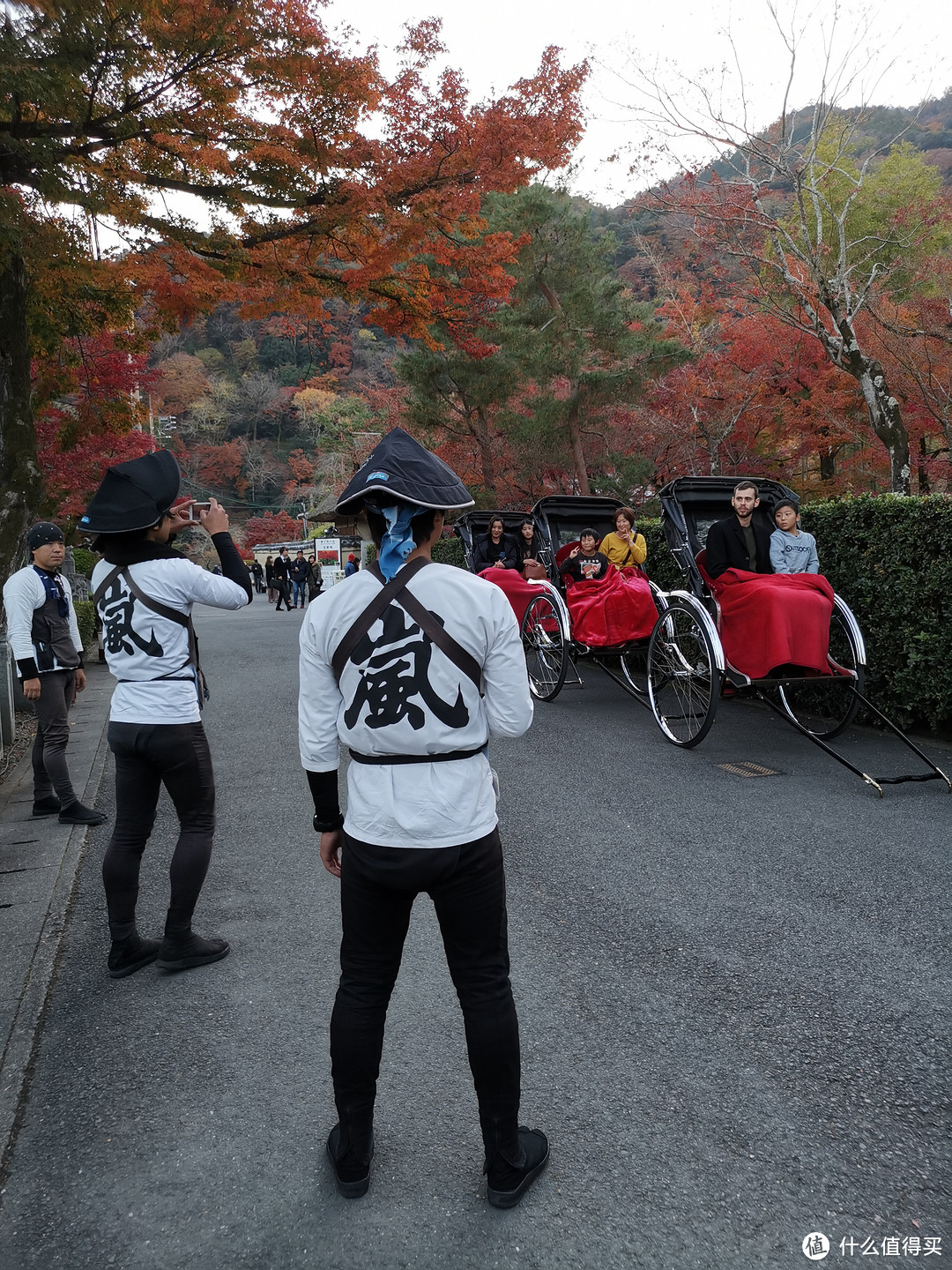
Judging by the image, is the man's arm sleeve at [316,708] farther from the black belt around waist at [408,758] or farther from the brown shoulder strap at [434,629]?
the brown shoulder strap at [434,629]

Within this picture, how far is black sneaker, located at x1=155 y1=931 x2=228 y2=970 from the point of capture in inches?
116

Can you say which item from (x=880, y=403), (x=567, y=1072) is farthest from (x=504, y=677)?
(x=880, y=403)

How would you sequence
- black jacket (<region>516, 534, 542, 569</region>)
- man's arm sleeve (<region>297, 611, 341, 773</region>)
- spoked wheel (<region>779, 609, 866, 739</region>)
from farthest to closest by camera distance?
black jacket (<region>516, 534, 542, 569</region>) < spoked wheel (<region>779, 609, 866, 739</region>) < man's arm sleeve (<region>297, 611, 341, 773</region>)

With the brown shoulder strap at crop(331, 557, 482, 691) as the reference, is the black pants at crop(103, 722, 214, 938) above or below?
below

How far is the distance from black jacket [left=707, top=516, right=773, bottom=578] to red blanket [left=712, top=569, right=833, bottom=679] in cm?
39

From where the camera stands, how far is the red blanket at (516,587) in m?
8.48

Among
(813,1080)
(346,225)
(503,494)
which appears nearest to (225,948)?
(813,1080)

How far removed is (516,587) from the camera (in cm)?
851

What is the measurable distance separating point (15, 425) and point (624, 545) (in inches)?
208

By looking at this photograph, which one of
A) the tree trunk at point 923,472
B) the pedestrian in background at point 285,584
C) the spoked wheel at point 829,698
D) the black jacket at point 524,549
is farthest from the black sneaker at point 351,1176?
the pedestrian in background at point 285,584

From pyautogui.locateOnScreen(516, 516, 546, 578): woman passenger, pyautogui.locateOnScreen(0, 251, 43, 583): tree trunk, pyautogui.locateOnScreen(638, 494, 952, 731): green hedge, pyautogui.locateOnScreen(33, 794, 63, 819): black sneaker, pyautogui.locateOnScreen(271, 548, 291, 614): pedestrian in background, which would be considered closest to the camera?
pyautogui.locateOnScreen(33, 794, 63, 819): black sneaker

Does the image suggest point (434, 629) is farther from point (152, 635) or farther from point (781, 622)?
point (781, 622)

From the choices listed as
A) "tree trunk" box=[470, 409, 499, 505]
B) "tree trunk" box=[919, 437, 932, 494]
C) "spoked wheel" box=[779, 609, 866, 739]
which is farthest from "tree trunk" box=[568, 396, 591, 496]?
"spoked wheel" box=[779, 609, 866, 739]

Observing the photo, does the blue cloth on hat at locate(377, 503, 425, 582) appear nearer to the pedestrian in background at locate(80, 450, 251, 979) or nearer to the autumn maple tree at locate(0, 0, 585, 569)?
the pedestrian in background at locate(80, 450, 251, 979)
